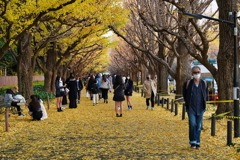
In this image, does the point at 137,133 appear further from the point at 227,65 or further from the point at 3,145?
the point at 227,65

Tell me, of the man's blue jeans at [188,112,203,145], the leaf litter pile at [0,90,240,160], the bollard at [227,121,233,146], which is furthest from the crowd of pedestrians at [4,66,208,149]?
the bollard at [227,121,233,146]

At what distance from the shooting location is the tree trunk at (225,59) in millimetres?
12414

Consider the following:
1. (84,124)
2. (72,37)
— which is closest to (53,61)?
(72,37)

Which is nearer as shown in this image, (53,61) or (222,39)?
(222,39)

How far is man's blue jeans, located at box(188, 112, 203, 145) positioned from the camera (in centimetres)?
790

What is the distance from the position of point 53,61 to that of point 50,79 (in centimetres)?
132

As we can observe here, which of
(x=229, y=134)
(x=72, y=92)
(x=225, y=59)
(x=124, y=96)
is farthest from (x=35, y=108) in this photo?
(x=229, y=134)

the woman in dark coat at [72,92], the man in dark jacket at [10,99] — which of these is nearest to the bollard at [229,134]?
the man in dark jacket at [10,99]

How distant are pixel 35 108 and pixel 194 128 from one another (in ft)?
22.5

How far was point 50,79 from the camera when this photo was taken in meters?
26.5

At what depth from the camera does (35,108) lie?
13195 millimetres

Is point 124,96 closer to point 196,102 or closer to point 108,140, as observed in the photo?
point 108,140

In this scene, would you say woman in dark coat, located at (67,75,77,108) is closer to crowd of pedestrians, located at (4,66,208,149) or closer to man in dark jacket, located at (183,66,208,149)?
crowd of pedestrians, located at (4,66,208,149)

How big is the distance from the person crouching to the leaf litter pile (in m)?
0.33
